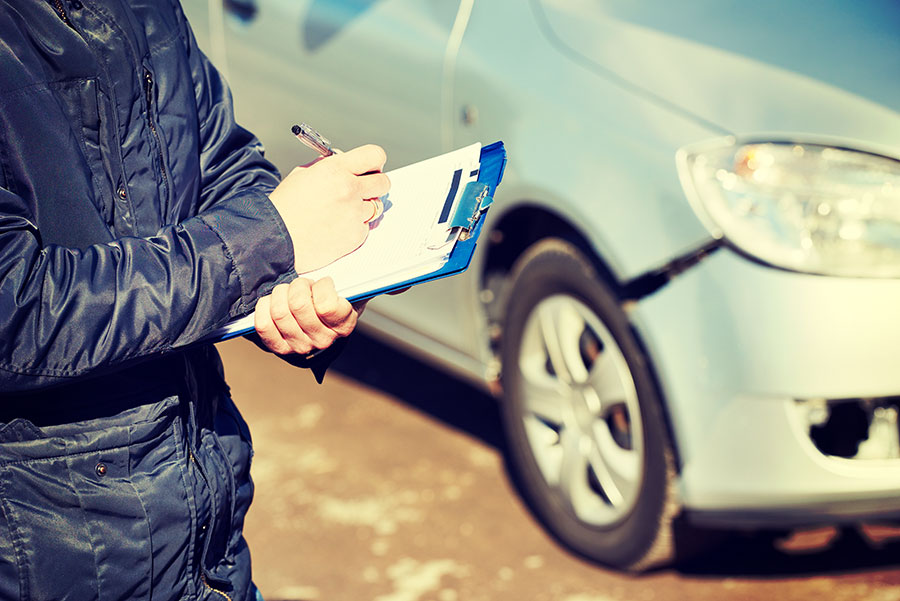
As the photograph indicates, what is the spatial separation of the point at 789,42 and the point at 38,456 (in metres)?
2.02

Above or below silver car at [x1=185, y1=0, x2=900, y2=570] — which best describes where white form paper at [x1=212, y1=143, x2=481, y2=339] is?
above

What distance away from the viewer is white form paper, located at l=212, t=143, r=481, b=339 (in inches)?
50.8

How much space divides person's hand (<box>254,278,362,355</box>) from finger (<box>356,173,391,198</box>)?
16 cm

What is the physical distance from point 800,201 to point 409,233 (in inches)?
54.6

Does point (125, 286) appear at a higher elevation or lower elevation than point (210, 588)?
higher

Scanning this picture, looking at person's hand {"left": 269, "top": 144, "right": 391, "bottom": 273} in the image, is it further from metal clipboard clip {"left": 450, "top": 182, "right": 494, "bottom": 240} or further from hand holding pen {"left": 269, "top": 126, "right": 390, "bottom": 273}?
metal clipboard clip {"left": 450, "top": 182, "right": 494, "bottom": 240}

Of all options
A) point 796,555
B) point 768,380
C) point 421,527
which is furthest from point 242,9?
point 796,555

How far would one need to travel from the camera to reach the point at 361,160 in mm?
1397

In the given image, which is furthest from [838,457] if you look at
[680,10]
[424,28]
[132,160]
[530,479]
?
[132,160]

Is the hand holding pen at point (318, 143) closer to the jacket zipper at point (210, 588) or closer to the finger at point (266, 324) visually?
the finger at point (266, 324)

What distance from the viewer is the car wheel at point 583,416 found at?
2695 mm

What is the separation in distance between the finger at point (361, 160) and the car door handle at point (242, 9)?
7.81 ft

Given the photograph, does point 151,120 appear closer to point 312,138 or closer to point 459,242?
point 312,138

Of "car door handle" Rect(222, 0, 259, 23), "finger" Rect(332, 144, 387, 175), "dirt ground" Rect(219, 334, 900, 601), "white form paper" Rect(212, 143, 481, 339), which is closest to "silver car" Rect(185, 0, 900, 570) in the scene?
"dirt ground" Rect(219, 334, 900, 601)
